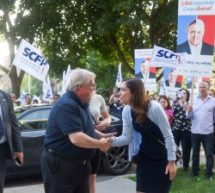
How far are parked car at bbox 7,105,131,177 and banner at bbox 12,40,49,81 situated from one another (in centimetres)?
307

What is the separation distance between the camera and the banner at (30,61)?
41.6 feet

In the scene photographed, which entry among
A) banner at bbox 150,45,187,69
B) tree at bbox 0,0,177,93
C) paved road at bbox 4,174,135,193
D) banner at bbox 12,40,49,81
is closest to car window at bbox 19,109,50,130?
paved road at bbox 4,174,135,193

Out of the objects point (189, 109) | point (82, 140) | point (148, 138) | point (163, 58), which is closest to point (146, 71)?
point (163, 58)

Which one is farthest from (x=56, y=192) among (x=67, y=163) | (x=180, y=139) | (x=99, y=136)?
→ (x=180, y=139)

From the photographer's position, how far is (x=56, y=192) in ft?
14.6

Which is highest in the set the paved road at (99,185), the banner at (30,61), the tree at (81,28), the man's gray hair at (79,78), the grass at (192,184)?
the tree at (81,28)

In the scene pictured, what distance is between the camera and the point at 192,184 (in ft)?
27.3

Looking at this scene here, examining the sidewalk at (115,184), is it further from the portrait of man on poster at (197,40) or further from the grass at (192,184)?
the portrait of man on poster at (197,40)

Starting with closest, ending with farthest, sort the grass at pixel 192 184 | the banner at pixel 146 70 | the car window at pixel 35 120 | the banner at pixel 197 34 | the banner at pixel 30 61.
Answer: the grass at pixel 192 184
the banner at pixel 197 34
the car window at pixel 35 120
the banner at pixel 30 61
the banner at pixel 146 70

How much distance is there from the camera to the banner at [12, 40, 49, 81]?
499 inches

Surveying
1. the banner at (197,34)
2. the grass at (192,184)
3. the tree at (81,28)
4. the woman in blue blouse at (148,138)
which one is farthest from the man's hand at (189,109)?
the tree at (81,28)

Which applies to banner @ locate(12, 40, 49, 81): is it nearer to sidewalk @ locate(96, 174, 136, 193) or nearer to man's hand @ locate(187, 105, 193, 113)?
sidewalk @ locate(96, 174, 136, 193)

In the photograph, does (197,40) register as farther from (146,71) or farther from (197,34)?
(146,71)

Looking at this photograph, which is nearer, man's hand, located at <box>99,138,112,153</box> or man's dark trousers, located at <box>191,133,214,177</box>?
man's hand, located at <box>99,138,112,153</box>
